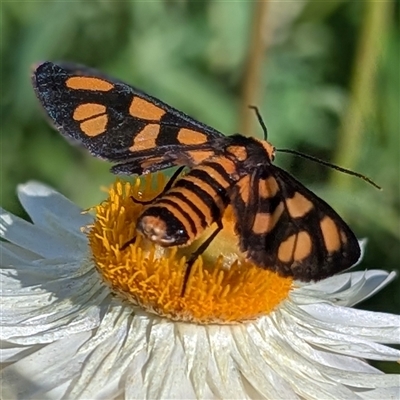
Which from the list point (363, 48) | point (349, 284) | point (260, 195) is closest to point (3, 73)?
point (363, 48)

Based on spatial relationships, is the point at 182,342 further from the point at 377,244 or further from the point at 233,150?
the point at 377,244

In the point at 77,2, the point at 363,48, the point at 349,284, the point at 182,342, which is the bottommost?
the point at 182,342

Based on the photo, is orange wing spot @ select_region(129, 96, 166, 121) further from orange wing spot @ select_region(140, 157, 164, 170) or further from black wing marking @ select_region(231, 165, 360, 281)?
black wing marking @ select_region(231, 165, 360, 281)

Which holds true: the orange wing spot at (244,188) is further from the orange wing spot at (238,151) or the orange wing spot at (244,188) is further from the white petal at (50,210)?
Result: the white petal at (50,210)

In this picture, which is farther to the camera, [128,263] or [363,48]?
[363,48]

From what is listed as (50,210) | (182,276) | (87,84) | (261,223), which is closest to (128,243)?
(182,276)
